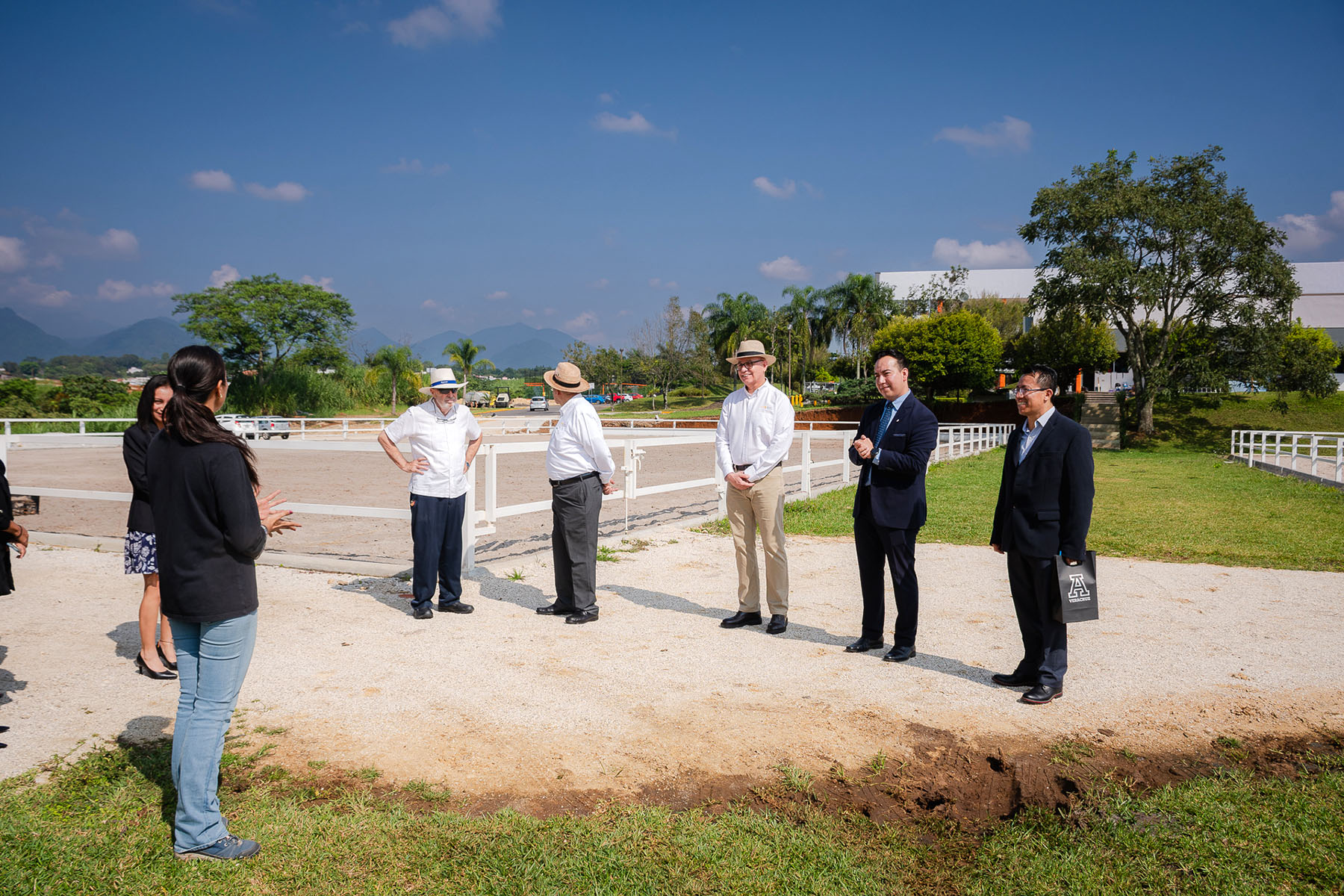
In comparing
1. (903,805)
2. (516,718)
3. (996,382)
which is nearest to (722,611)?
(516,718)

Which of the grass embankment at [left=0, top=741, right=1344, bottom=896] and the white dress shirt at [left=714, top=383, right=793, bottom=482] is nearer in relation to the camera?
the grass embankment at [left=0, top=741, right=1344, bottom=896]

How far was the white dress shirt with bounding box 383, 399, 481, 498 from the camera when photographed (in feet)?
18.7

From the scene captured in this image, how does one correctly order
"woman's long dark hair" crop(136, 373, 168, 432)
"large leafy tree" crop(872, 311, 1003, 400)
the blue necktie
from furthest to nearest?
1. "large leafy tree" crop(872, 311, 1003, 400)
2. the blue necktie
3. "woman's long dark hair" crop(136, 373, 168, 432)

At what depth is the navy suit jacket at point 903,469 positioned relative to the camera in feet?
15.6

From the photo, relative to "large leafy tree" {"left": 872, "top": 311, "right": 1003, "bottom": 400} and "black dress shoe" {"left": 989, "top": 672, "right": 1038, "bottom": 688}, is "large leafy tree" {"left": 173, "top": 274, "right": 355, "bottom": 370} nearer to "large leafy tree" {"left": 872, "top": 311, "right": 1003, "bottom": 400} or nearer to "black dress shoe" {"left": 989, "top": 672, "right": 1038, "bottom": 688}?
"large leafy tree" {"left": 872, "top": 311, "right": 1003, "bottom": 400}

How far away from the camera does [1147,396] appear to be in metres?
35.7

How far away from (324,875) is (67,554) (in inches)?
278

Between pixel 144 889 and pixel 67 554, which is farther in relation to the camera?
pixel 67 554

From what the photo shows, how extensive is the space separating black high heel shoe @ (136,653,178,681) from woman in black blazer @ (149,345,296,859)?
195 cm

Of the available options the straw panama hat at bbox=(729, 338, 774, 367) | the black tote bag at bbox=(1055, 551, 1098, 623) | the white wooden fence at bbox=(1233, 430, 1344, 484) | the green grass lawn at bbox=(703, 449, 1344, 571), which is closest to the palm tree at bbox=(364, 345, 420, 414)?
the green grass lawn at bbox=(703, 449, 1344, 571)

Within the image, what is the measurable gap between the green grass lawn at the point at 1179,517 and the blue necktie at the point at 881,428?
15.8 feet

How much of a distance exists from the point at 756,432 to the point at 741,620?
1331mm

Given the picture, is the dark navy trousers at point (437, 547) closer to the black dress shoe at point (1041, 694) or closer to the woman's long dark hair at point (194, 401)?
the woman's long dark hair at point (194, 401)

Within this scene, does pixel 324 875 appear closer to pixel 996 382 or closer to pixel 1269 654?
pixel 1269 654
